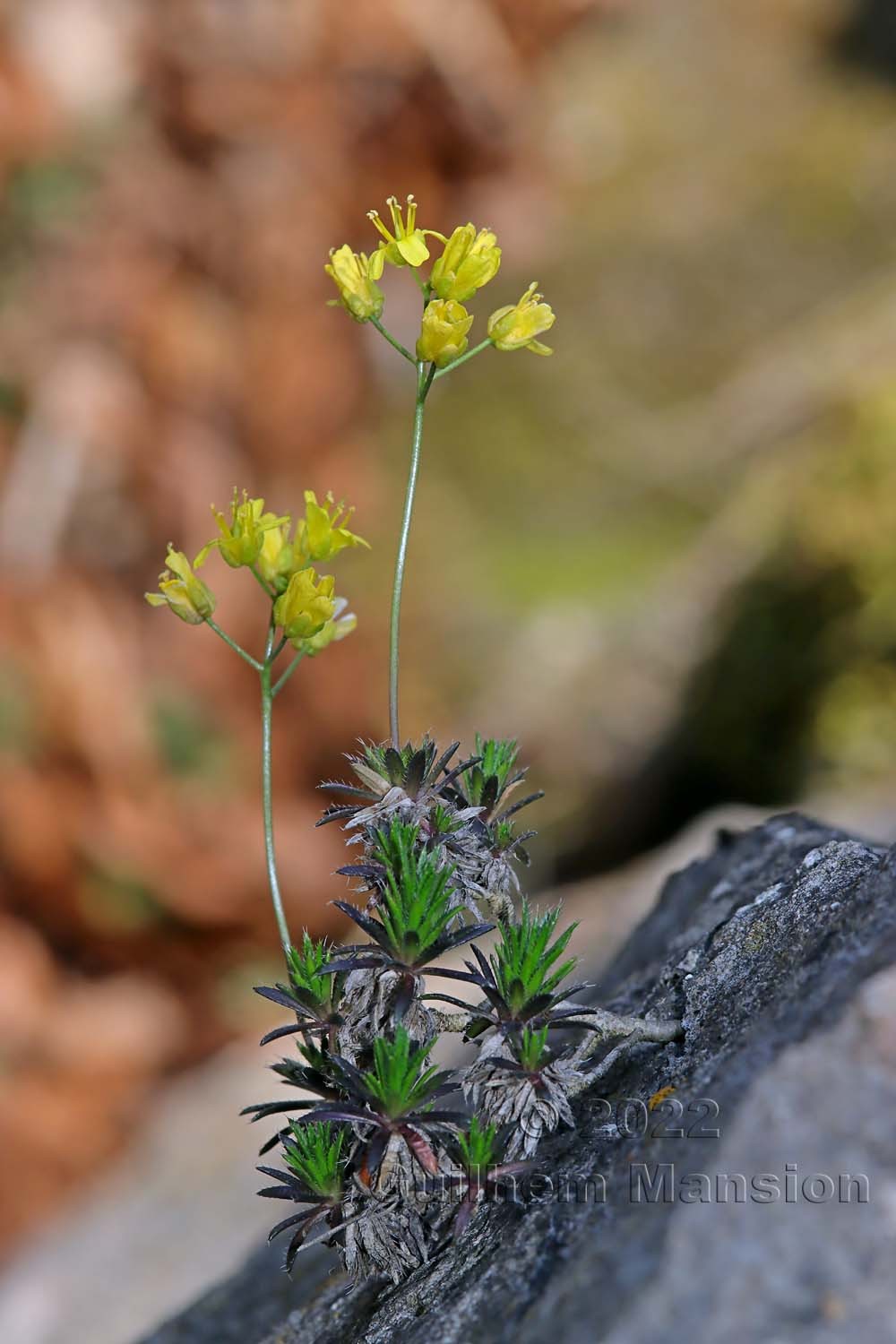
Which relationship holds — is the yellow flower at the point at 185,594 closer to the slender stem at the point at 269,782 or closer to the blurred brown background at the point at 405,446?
the slender stem at the point at 269,782

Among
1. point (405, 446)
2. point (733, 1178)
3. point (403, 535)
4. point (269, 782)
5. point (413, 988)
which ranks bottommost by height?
point (733, 1178)

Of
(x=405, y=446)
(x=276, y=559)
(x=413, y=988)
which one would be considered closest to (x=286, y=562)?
(x=276, y=559)

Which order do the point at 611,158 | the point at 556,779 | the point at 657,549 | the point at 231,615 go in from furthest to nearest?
the point at 611,158
the point at 231,615
the point at 657,549
the point at 556,779

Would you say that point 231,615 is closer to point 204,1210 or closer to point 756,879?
point 204,1210

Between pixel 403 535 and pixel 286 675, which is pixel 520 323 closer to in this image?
pixel 403 535

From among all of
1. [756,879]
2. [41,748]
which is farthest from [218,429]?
[756,879]

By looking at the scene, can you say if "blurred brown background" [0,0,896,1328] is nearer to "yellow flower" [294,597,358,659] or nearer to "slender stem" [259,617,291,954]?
"yellow flower" [294,597,358,659]

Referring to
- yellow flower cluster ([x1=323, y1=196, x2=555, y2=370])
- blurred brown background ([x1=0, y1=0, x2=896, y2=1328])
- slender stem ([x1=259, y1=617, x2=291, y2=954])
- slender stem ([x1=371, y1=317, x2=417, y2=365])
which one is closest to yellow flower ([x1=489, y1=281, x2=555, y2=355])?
yellow flower cluster ([x1=323, y1=196, x2=555, y2=370])

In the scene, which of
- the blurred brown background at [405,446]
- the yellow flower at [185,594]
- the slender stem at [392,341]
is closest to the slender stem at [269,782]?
the yellow flower at [185,594]
